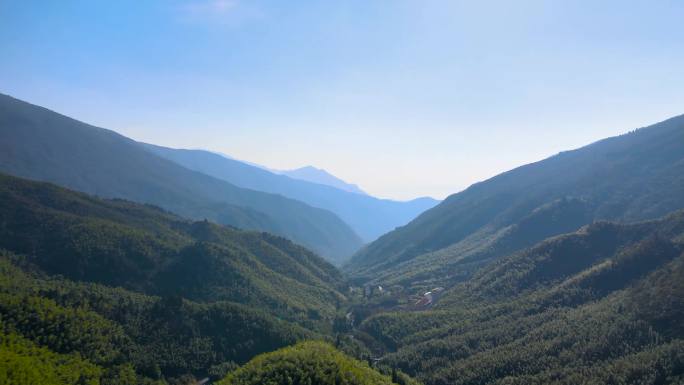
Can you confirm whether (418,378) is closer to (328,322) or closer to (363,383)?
(363,383)

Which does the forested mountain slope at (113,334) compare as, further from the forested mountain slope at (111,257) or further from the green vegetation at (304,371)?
the green vegetation at (304,371)

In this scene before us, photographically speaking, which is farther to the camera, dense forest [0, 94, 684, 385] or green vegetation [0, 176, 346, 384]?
green vegetation [0, 176, 346, 384]

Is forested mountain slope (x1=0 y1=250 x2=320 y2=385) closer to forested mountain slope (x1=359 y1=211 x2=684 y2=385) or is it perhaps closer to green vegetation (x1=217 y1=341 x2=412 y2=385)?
green vegetation (x1=217 y1=341 x2=412 y2=385)

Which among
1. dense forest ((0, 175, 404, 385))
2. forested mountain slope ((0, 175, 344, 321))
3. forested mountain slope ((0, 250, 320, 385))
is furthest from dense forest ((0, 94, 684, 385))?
forested mountain slope ((0, 175, 344, 321))

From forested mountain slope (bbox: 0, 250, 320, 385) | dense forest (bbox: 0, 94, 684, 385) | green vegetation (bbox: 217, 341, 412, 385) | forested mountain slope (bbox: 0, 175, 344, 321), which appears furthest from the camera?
forested mountain slope (bbox: 0, 175, 344, 321)

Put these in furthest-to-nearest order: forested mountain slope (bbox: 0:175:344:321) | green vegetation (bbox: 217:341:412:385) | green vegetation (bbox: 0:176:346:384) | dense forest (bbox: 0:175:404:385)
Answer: forested mountain slope (bbox: 0:175:344:321) < green vegetation (bbox: 0:176:346:384) < dense forest (bbox: 0:175:404:385) < green vegetation (bbox: 217:341:412:385)

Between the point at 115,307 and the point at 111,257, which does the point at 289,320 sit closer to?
the point at 115,307

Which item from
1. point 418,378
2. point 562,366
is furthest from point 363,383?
point 562,366

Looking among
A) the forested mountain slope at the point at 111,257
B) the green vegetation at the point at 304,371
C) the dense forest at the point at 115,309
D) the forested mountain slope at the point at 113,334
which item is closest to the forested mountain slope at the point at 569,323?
the dense forest at the point at 115,309
